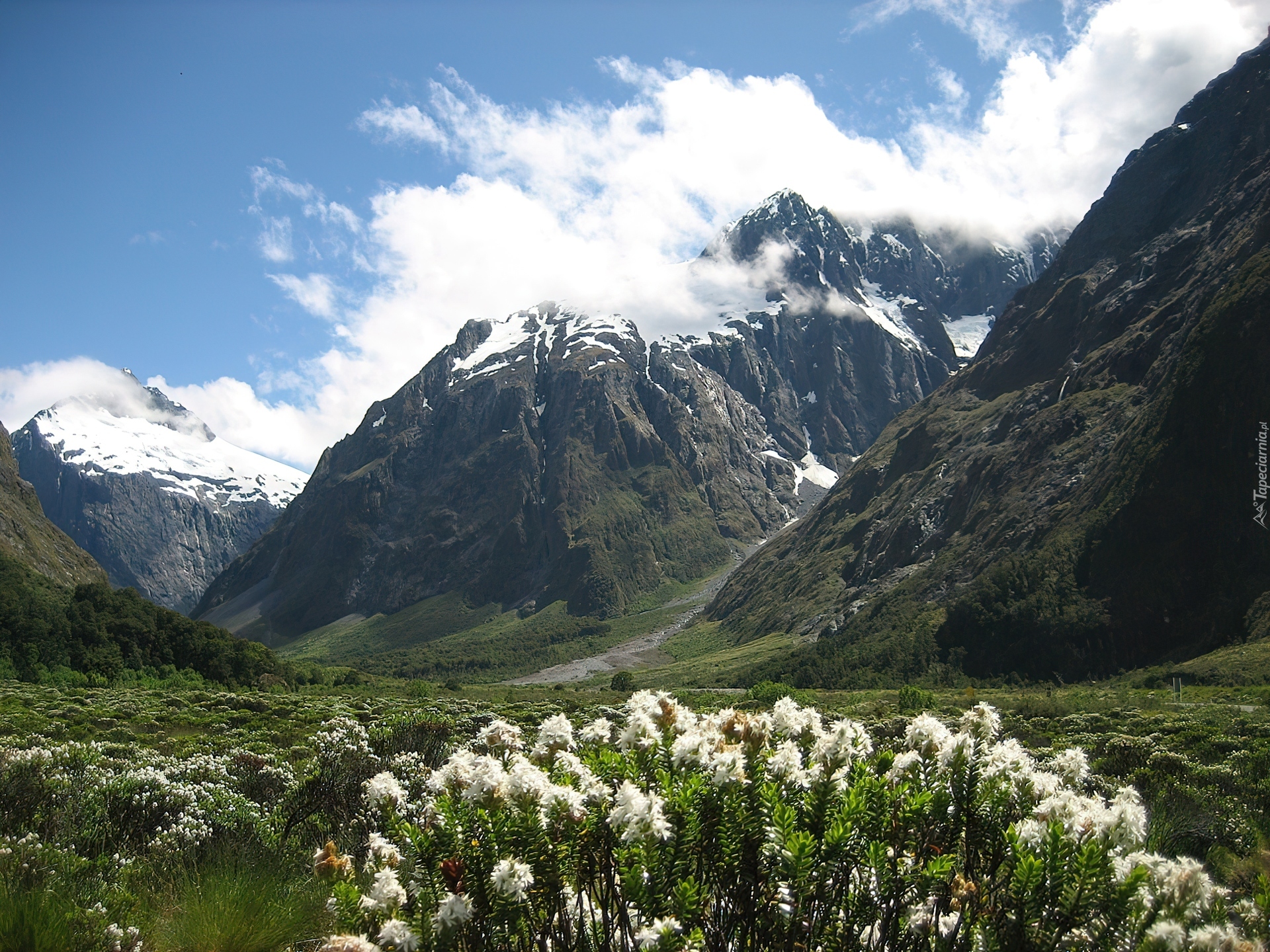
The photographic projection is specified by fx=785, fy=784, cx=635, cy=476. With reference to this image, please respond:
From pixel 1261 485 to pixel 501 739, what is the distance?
386 feet

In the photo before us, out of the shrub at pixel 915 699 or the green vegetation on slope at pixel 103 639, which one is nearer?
the shrub at pixel 915 699

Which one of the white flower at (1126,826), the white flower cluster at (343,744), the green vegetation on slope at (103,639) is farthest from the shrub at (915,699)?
the green vegetation on slope at (103,639)

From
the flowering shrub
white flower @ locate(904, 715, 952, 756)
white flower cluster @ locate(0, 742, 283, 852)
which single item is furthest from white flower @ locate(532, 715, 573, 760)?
white flower cluster @ locate(0, 742, 283, 852)

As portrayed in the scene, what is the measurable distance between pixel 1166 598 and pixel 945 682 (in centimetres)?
2958

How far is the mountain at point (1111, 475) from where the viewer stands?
10019cm

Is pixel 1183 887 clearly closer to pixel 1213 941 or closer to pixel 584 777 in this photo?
pixel 1213 941

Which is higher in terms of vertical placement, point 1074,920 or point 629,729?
point 629,729

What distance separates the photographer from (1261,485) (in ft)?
315

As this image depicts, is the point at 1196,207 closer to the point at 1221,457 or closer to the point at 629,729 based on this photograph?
the point at 1221,457

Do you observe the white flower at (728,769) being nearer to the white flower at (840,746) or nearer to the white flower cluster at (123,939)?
the white flower at (840,746)

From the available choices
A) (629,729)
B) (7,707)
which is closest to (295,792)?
(629,729)

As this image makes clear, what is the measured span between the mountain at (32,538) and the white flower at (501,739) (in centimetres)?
13667

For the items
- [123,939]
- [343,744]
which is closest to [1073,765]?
[123,939]

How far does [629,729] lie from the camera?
22.9ft
